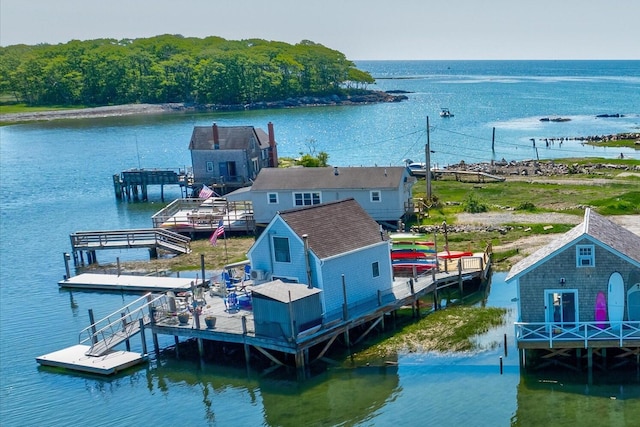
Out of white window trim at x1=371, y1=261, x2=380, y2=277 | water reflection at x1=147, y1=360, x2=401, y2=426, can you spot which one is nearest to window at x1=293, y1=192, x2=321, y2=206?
white window trim at x1=371, y1=261, x2=380, y2=277

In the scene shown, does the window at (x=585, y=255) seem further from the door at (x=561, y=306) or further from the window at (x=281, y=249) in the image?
the window at (x=281, y=249)

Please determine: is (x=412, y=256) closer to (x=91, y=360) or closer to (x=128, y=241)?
(x=91, y=360)

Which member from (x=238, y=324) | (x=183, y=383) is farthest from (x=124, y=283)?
(x=183, y=383)

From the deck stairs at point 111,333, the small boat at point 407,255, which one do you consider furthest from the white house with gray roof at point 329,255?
the deck stairs at point 111,333

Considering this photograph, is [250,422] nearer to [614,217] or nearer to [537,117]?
[614,217]

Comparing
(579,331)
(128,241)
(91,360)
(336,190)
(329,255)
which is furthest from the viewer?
(336,190)

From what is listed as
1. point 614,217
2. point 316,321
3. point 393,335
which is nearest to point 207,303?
point 316,321

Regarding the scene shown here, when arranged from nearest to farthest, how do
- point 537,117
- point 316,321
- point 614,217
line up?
point 316,321, point 614,217, point 537,117
